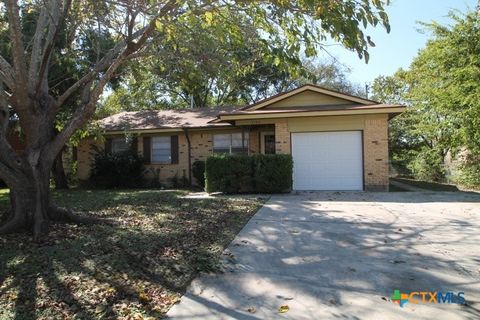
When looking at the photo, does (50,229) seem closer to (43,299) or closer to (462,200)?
(43,299)

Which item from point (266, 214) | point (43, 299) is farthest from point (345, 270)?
point (266, 214)

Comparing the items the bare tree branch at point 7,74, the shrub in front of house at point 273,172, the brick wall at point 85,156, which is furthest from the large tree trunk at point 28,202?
the brick wall at point 85,156

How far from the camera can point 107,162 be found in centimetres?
1788

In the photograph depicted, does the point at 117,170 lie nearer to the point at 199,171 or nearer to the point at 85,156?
the point at 85,156

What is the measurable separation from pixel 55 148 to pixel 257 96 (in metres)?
28.0

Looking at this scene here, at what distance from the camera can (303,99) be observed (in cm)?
1595

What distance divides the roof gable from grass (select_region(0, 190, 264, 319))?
826cm

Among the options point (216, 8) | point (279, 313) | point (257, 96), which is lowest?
point (279, 313)

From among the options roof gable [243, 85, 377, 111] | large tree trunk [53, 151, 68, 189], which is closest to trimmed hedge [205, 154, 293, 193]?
roof gable [243, 85, 377, 111]

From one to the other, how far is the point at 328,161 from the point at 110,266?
35.5 ft

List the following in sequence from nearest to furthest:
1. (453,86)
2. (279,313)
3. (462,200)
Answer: (279,313), (462,200), (453,86)

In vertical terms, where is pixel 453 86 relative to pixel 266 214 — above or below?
above

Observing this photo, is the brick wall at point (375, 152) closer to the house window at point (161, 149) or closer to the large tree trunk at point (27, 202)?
the house window at point (161, 149)

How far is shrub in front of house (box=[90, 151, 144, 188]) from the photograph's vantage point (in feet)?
58.1
